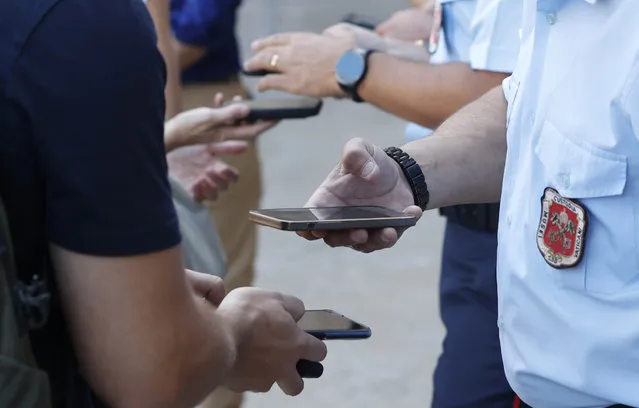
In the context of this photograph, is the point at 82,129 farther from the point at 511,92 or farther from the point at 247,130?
the point at 247,130

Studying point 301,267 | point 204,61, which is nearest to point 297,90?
point 204,61

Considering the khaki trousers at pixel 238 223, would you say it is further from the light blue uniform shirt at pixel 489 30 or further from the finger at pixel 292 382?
the finger at pixel 292 382

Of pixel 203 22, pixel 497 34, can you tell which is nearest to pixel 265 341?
pixel 497 34

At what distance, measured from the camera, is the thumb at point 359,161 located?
4.97ft

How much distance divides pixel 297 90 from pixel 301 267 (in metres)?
2.49

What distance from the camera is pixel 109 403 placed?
1185mm

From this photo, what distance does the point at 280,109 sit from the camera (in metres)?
2.34

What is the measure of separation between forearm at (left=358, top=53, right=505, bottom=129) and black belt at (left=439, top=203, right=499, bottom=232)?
18cm

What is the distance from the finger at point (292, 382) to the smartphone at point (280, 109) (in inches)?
37.3

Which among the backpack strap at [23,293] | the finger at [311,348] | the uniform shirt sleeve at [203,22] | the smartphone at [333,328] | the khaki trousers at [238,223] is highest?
the backpack strap at [23,293]

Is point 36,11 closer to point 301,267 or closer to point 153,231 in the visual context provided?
point 153,231

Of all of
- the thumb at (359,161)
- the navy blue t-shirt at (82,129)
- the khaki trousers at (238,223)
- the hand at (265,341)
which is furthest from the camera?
the khaki trousers at (238,223)

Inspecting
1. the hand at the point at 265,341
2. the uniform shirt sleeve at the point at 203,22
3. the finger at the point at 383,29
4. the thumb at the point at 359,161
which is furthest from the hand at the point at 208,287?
the uniform shirt sleeve at the point at 203,22

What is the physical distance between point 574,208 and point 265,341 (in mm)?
438
